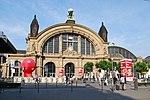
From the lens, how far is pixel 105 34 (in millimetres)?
77688

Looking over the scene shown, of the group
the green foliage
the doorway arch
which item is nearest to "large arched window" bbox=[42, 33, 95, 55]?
the doorway arch

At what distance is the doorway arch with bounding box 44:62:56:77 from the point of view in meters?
67.2

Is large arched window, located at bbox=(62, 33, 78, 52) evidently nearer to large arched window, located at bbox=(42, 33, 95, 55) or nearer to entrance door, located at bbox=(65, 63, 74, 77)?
large arched window, located at bbox=(42, 33, 95, 55)

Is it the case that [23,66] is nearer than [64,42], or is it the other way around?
[23,66]

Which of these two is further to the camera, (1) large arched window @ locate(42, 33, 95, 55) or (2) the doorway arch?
(1) large arched window @ locate(42, 33, 95, 55)

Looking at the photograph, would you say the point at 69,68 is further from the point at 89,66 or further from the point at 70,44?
the point at 70,44

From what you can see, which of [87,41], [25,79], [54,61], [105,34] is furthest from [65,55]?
[25,79]

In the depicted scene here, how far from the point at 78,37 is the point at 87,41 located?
3561 mm

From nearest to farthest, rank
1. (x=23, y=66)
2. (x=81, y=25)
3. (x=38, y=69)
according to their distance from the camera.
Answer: (x=23, y=66) → (x=38, y=69) → (x=81, y=25)

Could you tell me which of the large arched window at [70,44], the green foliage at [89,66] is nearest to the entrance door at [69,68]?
the large arched window at [70,44]

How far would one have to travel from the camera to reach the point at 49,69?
223 ft

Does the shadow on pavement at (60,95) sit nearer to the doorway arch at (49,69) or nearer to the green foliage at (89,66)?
the green foliage at (89,66)

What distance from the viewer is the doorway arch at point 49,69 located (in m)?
67.2

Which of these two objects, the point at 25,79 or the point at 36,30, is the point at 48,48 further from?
the point at 25,79
